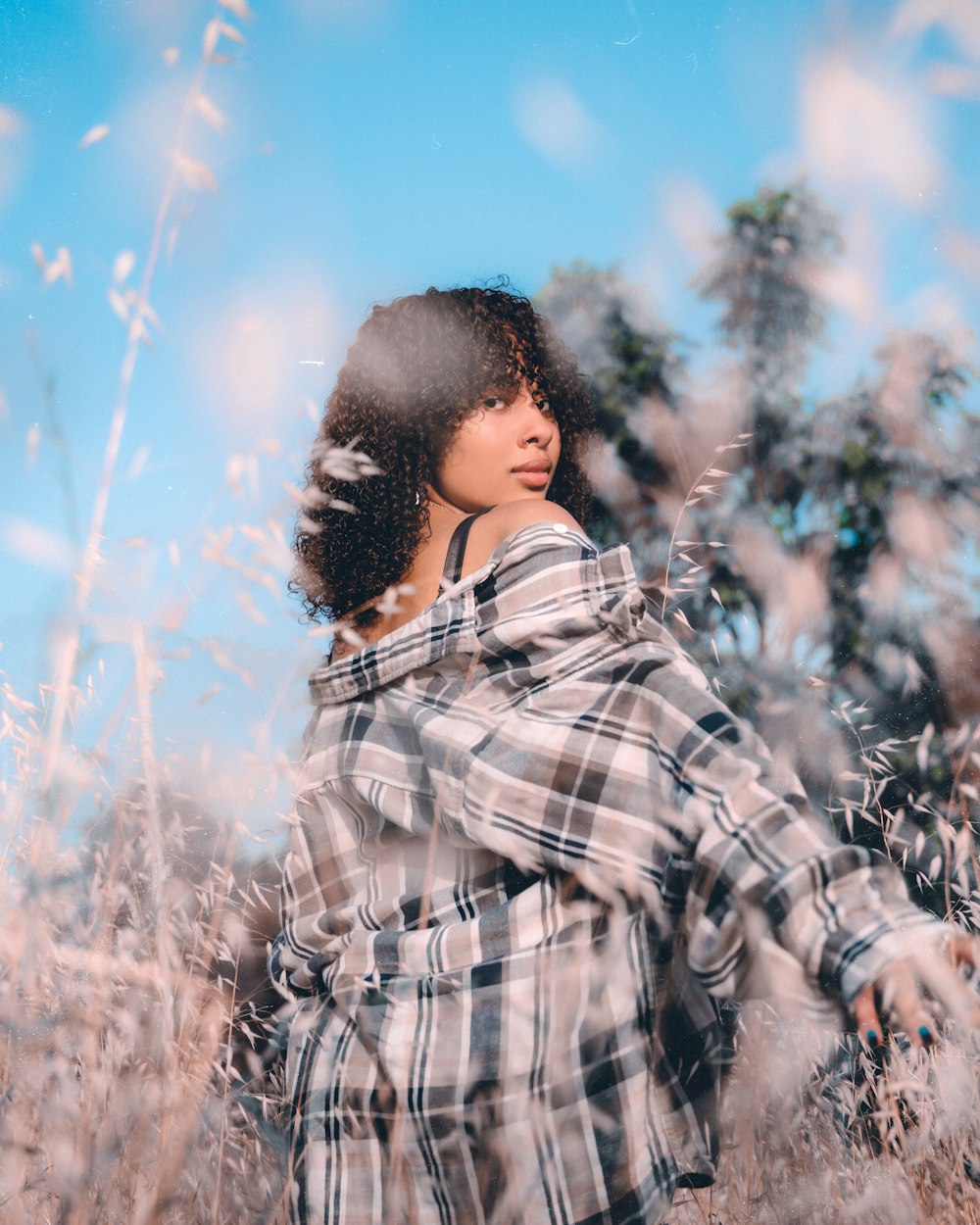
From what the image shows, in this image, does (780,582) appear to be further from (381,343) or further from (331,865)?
(331,865)

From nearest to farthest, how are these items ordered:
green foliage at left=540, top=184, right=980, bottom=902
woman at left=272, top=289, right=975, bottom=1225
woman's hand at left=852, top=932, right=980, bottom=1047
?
woman's hand at left=852, top=932, right=980, bottom=1047
woman at left=272, top=289, right=975, bottom=1225
green foliage at left=540, top=184, right=980, bottom=902

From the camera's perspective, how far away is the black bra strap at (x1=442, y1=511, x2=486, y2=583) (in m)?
1.62

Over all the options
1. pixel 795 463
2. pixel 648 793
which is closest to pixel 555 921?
pixel 648 793

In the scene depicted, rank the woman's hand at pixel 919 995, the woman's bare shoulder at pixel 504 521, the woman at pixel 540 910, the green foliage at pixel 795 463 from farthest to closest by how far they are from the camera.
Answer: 1. the green foliage at pixel 795 463
2. the woman's bare shoulder at pixel 504 521
3. the woman at pixel 540 910
4. the woman's hand at pixel 919 995

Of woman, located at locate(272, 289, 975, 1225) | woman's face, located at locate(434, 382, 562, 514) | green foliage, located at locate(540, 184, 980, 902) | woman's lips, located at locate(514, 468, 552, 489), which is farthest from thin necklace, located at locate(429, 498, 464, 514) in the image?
green foliage, located at locate(540, 184, 980, 902)

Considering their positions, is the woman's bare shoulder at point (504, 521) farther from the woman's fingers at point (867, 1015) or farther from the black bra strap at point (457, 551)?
the woman's fingers at point (867, 1015)

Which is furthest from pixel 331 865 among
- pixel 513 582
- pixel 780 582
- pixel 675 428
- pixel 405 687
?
pixel 675 428

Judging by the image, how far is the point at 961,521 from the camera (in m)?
4.97

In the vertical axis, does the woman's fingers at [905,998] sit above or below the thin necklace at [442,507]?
below

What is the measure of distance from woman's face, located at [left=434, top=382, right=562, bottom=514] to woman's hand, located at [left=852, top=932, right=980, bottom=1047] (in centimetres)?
114

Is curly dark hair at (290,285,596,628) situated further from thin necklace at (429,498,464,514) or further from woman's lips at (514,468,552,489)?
woman's lips at (514,468,552,489)

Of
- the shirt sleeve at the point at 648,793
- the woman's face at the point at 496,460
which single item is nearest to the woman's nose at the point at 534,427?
the woman's face at the point at 496,460

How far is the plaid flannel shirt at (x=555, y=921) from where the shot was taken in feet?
3.24

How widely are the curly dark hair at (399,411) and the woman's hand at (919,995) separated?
1076mm
